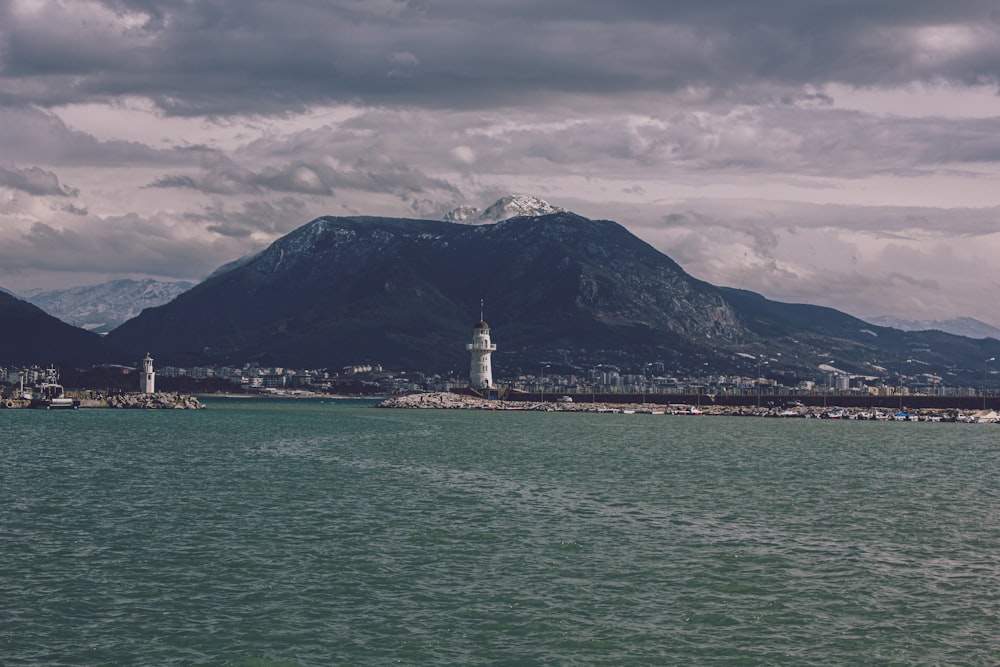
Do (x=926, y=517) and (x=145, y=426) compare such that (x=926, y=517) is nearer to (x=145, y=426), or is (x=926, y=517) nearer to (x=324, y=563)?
(x=324, y=563)

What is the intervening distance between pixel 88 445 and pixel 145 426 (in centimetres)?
5164

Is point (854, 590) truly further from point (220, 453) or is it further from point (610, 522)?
point (220, 453)

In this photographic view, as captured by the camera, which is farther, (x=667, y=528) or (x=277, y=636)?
(x=667, y=528)

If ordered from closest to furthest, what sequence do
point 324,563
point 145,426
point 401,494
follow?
1. point 324,563
2. point 401,494
3. point 145,426

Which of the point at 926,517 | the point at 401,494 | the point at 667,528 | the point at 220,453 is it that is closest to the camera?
the point at 667,528

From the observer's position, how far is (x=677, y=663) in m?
31.1

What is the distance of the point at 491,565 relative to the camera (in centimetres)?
4434

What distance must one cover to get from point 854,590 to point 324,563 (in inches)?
821

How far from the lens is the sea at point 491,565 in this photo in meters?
32.7

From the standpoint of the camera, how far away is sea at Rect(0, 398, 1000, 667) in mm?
32656

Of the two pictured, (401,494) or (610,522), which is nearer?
(610,522)

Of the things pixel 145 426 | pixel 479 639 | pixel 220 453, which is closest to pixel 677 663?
pixel 479 639

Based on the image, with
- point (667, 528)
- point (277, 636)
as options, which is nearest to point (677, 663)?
point (277, 636)

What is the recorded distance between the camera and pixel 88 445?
11512 cm
